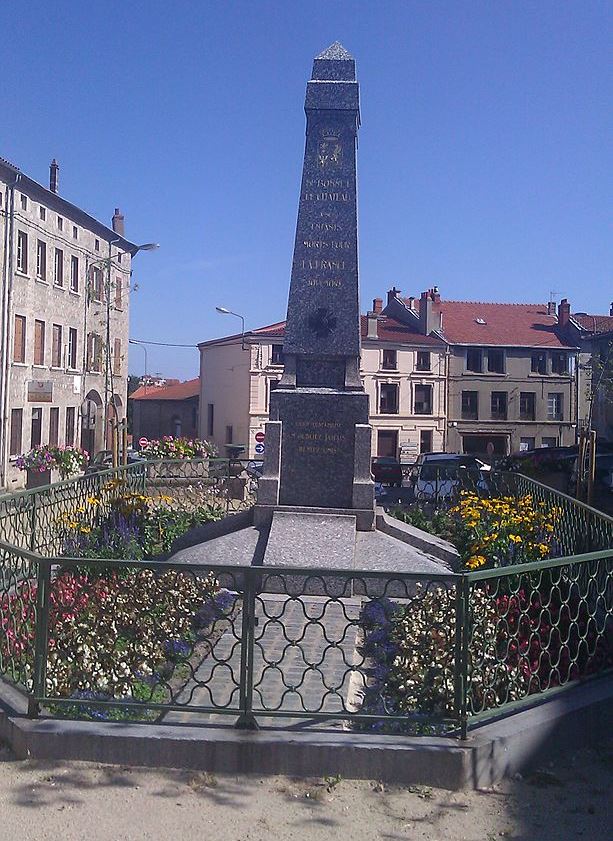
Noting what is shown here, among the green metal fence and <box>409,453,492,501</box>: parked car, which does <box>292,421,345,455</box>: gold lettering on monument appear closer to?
the green metal fence

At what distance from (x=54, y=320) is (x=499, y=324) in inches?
1058

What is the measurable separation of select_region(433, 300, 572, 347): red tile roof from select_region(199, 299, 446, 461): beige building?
8.01 feet

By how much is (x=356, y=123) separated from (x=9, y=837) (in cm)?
867

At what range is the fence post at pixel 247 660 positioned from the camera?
4742 millimetres

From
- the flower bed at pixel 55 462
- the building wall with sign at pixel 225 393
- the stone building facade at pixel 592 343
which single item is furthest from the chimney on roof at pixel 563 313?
the flower bed at pixel 55 462

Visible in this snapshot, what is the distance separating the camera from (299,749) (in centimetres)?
458

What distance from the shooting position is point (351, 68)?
1022 centimetres

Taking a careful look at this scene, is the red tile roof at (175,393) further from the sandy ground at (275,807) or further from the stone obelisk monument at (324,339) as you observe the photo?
the sandy ground at (275,807)

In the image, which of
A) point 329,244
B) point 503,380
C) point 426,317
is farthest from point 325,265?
point 503,380

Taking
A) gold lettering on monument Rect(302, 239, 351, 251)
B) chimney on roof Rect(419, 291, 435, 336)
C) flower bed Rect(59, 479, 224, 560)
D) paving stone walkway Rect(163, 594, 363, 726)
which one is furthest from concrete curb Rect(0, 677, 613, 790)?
chimney on roof Rect(419, 291, 435, 336)

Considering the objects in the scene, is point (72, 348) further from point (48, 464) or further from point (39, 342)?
point (48, 464)

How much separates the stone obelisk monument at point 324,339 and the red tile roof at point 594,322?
42.2m

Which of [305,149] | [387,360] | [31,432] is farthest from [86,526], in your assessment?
[387,360]

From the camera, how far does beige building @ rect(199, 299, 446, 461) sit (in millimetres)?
42719
